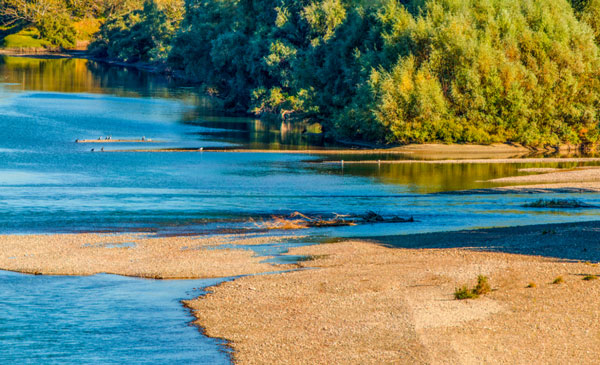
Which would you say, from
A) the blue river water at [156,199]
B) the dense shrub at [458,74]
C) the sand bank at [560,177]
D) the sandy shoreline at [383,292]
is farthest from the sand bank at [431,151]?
the sandy shoreline at [383,292]

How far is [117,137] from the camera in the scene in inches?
3329

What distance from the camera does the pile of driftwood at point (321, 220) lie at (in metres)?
42.5

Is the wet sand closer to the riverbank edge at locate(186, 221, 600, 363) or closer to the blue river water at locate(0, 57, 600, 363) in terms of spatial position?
the blue river water at locate(0, 57, 600, 363)

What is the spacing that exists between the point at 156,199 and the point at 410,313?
2830 cm

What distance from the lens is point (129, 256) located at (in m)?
34.6

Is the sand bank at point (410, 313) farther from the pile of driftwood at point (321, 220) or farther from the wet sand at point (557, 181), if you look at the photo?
the wet sand at point (557, 181)

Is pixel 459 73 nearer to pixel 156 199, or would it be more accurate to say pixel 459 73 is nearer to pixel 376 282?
pixel 156 199

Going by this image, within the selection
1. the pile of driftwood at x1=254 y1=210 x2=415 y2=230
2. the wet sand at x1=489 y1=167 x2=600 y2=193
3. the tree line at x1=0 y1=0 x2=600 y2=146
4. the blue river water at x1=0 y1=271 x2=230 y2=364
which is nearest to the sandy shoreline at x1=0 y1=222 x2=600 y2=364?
the blue river water at x1=0 y1=271 x2=230 y2=364

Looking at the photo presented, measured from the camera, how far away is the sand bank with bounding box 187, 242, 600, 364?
22.3 meters

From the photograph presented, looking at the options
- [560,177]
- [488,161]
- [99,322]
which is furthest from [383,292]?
[488,161]

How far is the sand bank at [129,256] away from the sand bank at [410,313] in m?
2.82

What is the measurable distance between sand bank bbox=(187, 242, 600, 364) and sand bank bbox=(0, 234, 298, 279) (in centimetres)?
282

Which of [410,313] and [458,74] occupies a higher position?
[458,74]

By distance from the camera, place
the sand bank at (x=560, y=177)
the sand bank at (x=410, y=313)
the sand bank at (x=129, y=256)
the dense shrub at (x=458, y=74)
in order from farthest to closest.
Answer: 1. the dense shrub at (x=458, y=74)
2. the sand bank at (x=560, y=177)
3. the sand bank at (x=129, y=256)
4. the sand bank at (x=410, y=313)
